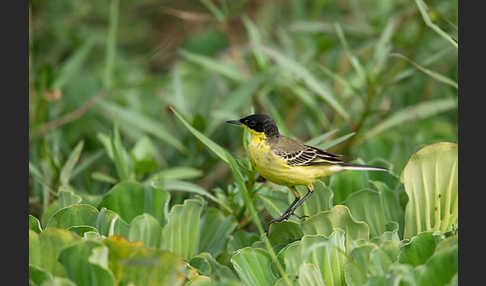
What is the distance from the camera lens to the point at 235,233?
6.91 ft

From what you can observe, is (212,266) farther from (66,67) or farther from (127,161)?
(66,67)

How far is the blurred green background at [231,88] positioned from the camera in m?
3.02

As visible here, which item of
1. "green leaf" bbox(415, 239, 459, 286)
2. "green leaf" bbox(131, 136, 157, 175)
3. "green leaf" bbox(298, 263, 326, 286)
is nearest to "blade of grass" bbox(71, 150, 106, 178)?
"green leaf" bbox(131, 136, 157, 175)

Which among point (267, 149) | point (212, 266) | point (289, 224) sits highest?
point (267, 149)

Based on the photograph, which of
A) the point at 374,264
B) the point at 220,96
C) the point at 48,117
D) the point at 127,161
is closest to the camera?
the point at 374,264

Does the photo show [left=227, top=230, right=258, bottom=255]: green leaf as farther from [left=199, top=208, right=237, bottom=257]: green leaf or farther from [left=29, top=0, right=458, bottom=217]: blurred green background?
[left=29, top=0, right=458, bottom=217]: blurred green background

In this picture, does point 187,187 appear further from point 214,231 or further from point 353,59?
point 353,59

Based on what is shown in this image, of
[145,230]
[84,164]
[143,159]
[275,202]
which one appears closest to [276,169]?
[275,202]

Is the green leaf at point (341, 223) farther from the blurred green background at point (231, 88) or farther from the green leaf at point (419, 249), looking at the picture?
the blurred green background at point (231, 88)

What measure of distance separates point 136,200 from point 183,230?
28cm

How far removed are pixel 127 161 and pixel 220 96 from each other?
1.38m

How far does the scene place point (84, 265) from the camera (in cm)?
156

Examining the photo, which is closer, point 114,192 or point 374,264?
point 374,264

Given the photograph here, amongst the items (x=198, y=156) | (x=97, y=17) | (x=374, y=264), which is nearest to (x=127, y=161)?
(x=198, y=156)
